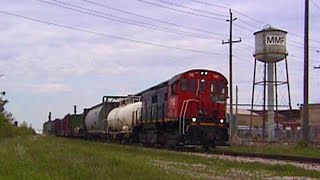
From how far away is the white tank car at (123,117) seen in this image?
38.6 metres

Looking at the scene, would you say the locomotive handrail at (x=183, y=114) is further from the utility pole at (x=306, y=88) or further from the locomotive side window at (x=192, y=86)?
the utility pole at (x=306, y=88)

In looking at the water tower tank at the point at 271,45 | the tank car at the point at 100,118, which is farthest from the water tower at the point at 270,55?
the tank car at the point at 100,118

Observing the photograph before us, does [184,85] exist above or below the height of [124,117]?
above

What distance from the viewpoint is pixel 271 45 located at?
64.2 m

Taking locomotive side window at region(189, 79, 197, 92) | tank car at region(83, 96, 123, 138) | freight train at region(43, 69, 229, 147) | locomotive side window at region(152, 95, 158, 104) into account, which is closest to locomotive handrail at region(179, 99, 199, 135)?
freight train at region(43, 69, 229, 147)

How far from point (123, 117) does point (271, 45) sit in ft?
97.3

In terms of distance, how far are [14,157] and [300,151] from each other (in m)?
17.0

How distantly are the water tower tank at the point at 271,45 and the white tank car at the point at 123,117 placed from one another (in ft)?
86.4

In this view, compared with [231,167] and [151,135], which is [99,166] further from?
[151,135]

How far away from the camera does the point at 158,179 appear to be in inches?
483

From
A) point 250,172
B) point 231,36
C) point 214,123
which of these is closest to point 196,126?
point 214,123

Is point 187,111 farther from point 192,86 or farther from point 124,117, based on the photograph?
point 124,117

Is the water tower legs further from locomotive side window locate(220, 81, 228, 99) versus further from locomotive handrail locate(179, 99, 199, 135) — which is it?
locomotive handrail locate(179, 99, 199, 135)

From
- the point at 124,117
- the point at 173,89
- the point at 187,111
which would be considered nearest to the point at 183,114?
the point at 187,111
